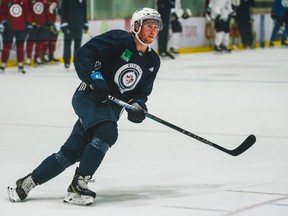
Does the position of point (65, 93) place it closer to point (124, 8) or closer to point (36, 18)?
point (36, 18)

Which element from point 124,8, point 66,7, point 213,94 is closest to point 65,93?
point 213,94

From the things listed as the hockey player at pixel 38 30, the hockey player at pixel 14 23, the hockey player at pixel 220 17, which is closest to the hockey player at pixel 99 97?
the hockey player at pixel 14 23

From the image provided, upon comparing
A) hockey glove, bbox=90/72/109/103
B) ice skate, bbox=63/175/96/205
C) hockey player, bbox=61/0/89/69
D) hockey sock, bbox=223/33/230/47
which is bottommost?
hockey sock, bbox=223/33/230/47

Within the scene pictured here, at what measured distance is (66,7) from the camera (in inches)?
507

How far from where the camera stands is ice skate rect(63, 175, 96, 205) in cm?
425

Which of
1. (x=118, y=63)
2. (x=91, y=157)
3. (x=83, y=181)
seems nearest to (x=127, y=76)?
(x=118, y=63)

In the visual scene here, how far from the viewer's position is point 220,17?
16.6 metres

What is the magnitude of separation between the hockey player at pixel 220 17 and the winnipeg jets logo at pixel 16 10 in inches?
201

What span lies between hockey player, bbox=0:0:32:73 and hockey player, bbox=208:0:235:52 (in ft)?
16.3

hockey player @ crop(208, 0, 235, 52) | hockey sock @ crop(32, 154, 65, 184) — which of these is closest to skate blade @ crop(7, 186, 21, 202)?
hockey sock @ crop(32, 154, 65, 184)

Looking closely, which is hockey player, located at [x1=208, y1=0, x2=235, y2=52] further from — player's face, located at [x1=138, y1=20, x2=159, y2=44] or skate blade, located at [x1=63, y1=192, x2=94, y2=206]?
skate blade, located at [x1=63, y1=192, x2=94, y2=206]

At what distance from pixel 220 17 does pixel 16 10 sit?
532 cm

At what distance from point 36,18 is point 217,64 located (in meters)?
3.10

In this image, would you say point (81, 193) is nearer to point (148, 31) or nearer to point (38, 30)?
point (148, 31)
